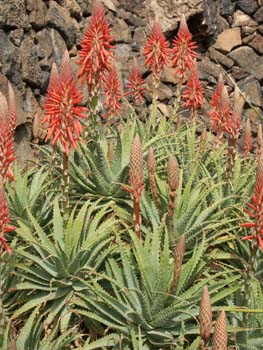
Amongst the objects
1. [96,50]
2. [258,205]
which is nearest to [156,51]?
[96,50]

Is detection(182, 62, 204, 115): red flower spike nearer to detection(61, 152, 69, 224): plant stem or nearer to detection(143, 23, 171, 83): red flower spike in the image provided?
detection(143, 23, 171, 83): red flower spike

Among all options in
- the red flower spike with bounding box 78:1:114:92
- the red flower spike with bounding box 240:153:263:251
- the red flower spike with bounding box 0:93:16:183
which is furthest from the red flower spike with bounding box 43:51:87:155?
the red flower spike with bounding box 240:153:263:251

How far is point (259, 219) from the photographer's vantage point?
7.22 ft

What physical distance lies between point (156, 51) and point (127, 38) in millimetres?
3299

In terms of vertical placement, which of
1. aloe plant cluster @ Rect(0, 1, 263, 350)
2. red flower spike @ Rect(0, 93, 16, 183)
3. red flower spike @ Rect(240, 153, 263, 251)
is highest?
red flower spike @ Rect(240, 153, 263, 251)

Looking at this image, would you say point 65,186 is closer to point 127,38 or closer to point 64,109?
point 64,109

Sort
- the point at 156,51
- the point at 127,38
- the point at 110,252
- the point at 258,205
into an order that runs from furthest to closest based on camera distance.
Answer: the point at 127,38
the point at 156,51
the point at 110,252
the point at 258,205

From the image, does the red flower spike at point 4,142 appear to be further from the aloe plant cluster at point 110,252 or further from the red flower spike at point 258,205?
the red flower spike at point 258,205

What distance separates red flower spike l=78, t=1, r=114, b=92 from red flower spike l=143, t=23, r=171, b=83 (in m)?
0.88

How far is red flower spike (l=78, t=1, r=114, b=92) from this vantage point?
3064 millimetres

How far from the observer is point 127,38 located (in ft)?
23.5

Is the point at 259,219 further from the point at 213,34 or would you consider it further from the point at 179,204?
the point at 213,34

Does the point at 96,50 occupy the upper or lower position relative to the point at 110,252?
upper

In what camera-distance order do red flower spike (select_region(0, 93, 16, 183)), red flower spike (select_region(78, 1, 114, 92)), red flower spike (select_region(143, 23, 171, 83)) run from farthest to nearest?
red flower spike (select_region(143, 23, 171, 83)) → red flower spike (select_region(78, 1, 114, 92)) → red flower spike (select_region(0, 93, 16, 183))
